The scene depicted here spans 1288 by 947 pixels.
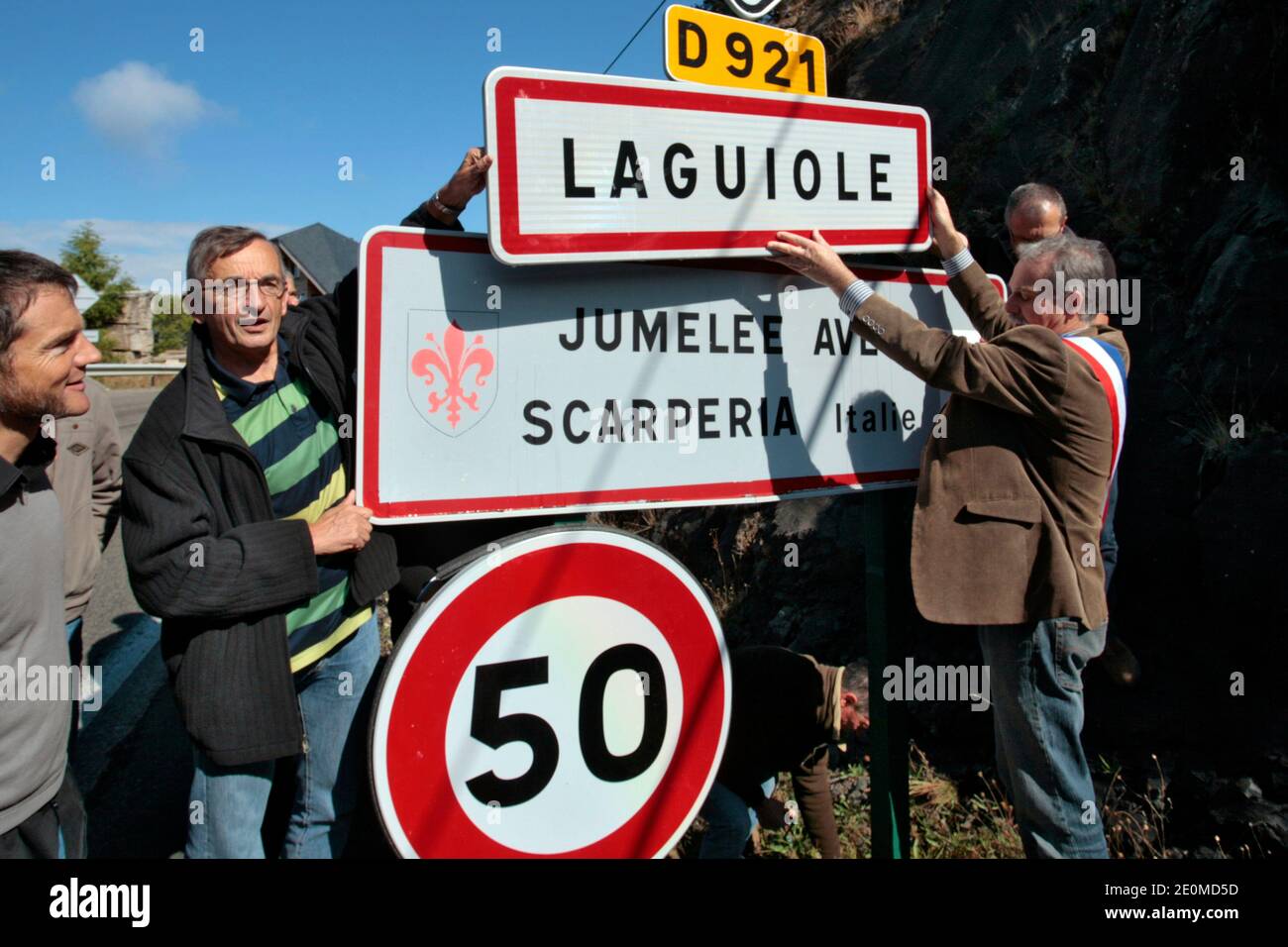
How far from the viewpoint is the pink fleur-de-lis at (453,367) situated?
5.34 ft

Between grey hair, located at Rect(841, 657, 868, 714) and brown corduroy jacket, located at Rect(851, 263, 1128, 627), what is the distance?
6.91ft

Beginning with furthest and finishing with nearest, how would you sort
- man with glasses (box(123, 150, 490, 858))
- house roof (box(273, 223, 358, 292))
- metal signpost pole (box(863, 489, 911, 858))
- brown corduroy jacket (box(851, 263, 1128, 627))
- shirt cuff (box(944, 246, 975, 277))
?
house roof (box(273, 223, 358, 292))
shirt cuff (box(944, 246, 975, 277))
metal signpost pole (box(863, 489, 911, 858))
brown corduroy jacket (box(851, 263, 1128, 627))
man with glasses (box(123, 150, 490, 858))

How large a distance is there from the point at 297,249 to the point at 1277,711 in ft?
73.6

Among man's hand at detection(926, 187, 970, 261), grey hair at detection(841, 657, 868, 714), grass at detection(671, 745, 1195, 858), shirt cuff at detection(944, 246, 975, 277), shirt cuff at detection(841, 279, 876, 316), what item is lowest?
grass at detection(671, 745, 1195, 858)

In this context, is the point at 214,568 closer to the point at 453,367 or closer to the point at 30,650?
the point at 30,650

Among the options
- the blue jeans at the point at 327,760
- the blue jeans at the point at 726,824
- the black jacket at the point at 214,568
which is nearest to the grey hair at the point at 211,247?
the black jacket at the point at 214,568

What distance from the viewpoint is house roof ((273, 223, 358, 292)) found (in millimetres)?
20062

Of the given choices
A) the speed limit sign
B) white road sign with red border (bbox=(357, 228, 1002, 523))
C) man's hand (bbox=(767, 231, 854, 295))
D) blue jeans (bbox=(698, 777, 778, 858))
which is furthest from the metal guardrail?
the speed limit sign

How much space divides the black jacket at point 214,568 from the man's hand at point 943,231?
1.34 meters

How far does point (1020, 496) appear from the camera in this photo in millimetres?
2176

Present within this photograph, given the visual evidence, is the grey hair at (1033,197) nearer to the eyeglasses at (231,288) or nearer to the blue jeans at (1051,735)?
the blue jeans at (1051,735)

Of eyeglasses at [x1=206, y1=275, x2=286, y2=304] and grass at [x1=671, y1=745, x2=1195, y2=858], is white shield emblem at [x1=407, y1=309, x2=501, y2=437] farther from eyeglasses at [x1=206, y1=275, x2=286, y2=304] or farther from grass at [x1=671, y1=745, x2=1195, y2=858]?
grass at [x1=671, y1=745, x2=1195, y2=858]

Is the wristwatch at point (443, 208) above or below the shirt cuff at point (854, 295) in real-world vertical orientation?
above

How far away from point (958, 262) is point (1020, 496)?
689mm
